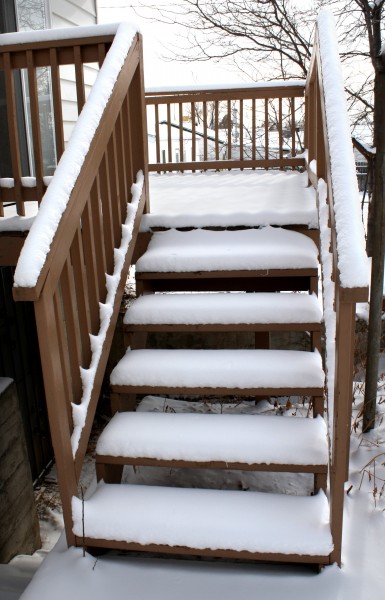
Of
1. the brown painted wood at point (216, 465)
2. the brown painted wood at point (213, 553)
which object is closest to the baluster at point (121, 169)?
the brown painted wood at point (216, 465)

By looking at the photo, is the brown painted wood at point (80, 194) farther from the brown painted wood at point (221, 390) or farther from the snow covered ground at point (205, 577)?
the snow covered ground at point (205, 577)

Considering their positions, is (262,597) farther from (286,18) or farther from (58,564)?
(286,18)

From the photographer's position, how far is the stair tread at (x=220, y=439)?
89.2 inches

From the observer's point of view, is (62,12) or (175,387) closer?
(175,387)

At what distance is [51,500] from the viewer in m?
4.02

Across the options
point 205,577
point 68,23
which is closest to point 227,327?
point 205,577

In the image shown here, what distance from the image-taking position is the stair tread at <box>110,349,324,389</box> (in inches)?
97.7

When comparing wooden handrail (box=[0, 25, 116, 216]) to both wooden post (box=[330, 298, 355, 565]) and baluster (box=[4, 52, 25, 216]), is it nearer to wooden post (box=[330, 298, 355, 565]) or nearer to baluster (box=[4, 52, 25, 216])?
baluster (box=[4, 52, 25, 216])

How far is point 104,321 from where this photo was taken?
2562 mm

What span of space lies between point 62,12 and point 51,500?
472 cm

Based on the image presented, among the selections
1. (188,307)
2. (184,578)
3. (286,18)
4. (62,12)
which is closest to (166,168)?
(62,12)

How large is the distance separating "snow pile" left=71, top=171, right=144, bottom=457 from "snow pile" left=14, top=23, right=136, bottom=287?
652 mm

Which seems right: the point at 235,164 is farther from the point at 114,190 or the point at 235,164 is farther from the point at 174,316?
the point at 174,316

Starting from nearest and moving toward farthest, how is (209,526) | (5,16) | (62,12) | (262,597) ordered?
(262,597)
(209,526)
(5,16)
(62,12)
